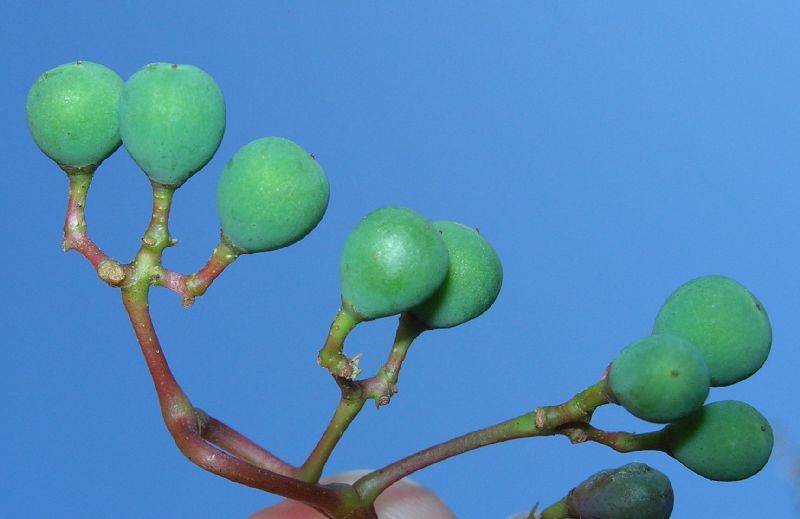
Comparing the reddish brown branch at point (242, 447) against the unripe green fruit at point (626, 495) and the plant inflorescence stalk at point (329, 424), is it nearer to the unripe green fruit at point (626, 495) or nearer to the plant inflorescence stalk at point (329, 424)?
the plant inflorescence stalk at point (329, 424)

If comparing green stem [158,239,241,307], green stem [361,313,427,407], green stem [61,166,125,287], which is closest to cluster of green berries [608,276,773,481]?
green stem [361,313,427,407]

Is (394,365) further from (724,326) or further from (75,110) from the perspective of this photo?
(75,110)

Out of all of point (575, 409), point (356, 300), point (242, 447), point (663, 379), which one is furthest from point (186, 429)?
point (663, 379)

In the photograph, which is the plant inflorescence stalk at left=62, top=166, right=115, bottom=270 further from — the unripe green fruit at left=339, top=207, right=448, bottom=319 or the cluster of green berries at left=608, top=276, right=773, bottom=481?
the cluster of green berries at left=608, top=276, right=773, bottom=481

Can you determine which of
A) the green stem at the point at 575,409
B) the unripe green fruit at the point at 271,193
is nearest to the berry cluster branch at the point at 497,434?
the green stem at the point at 575,409

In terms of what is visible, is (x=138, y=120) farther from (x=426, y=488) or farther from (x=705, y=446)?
(x=426, y=488)
